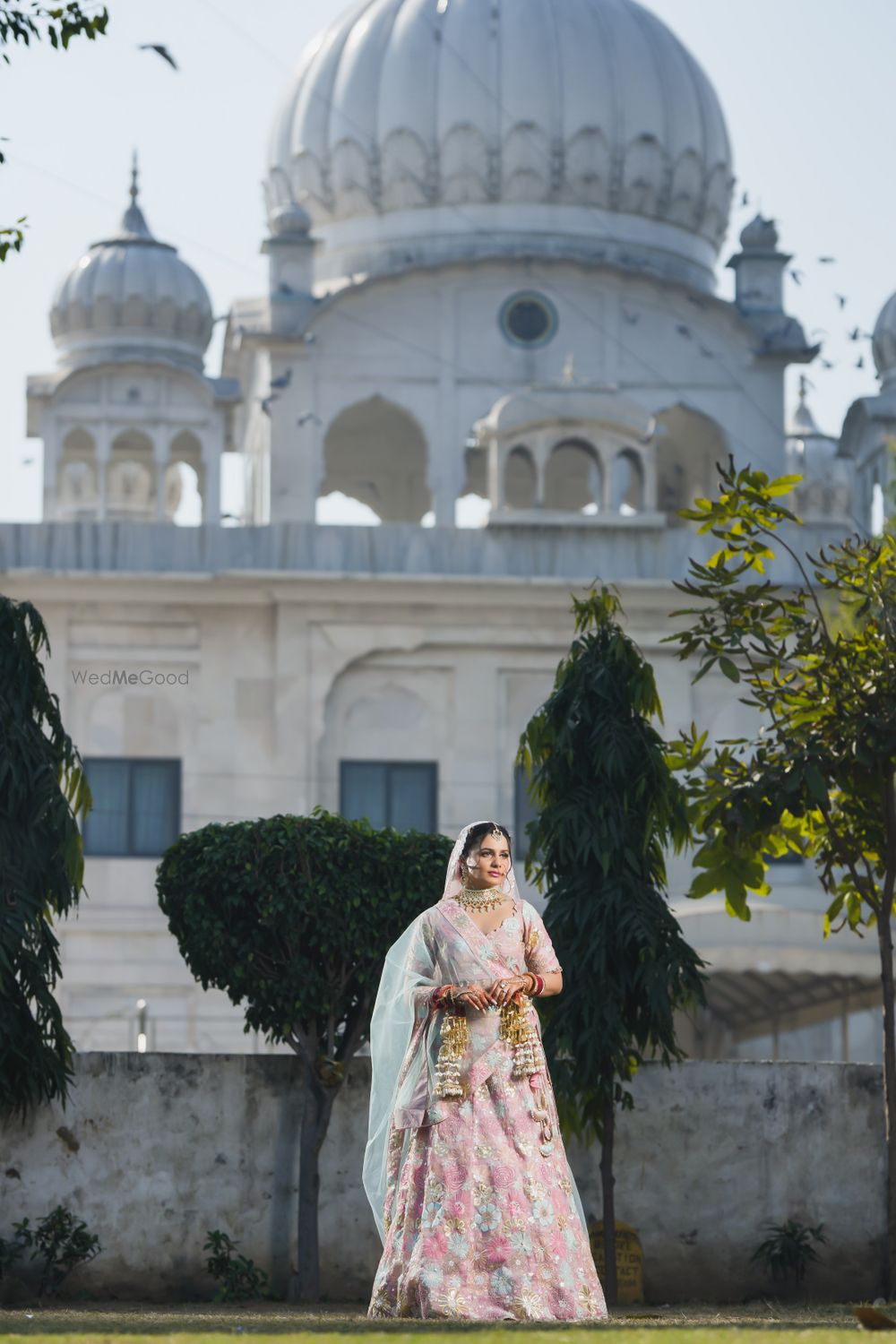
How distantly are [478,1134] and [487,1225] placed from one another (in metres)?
0.42

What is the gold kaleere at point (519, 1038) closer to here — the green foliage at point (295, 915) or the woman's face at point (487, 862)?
the woman's face at point (487, 862)

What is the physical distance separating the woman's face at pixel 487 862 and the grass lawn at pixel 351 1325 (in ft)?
6.64

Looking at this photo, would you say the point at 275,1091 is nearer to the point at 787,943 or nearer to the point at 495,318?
the point at 787,943

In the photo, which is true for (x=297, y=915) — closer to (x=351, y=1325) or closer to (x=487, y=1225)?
(x=487, y=1225)

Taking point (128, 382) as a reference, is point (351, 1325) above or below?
below

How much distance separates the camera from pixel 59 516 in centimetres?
3628

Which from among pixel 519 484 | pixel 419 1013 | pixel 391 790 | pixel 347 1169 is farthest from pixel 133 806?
pixel 419 1013

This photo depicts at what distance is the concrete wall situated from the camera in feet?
52.4

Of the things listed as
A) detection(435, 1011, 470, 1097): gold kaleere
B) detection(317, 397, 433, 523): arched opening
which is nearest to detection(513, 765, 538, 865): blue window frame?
detection(317, 397, 433, 523): arched opening

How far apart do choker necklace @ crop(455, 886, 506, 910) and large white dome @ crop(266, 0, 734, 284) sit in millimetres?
25575

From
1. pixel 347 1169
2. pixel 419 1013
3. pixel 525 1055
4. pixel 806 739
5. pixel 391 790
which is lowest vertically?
pixel 347 1169

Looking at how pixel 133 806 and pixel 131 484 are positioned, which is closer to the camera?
pixel 133 806

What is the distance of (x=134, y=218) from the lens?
37.4 m

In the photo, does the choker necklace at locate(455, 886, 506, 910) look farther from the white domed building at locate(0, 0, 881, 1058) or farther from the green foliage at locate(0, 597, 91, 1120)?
the white domed building at locate(0, 0, 881, 1058)
